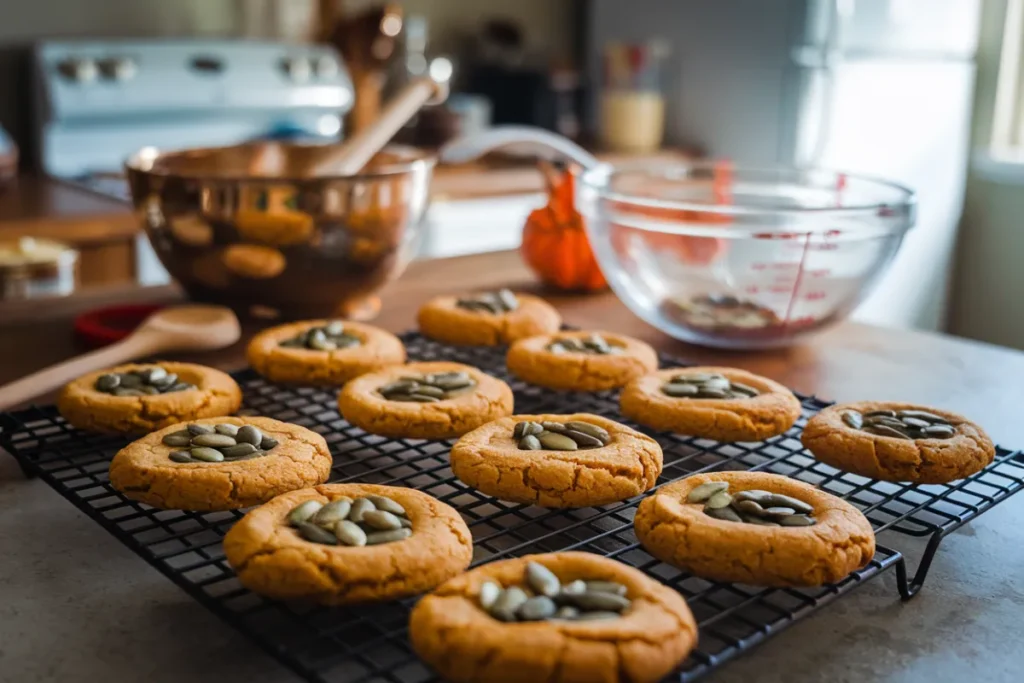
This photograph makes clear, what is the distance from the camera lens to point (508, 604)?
2.16ft

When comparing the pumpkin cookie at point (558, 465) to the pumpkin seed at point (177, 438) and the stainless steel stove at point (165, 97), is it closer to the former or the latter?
the pumpkin seed at point (177, 438)

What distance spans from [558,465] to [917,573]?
29 centimetres

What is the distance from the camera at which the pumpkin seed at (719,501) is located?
2.65 ft

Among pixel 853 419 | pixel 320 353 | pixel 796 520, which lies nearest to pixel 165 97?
pixel 320 353

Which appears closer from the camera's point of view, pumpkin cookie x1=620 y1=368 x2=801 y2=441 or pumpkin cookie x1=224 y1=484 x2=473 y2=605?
pumpkin cookie x1=224 y1=484 x2=473 y2=605

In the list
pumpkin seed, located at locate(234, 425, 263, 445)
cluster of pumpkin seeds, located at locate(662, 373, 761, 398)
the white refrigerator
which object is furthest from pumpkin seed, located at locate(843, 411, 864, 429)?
the white refrigerator

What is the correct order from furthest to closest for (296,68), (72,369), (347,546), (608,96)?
(608,96), (296,68), (72,369), (347,546)

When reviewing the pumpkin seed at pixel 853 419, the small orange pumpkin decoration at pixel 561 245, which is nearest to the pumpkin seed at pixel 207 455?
the pumpkin seed at pixel 853 419

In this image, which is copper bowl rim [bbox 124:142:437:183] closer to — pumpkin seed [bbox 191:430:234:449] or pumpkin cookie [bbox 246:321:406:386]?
pumpkin cookie [bbox 246:321:406:386]

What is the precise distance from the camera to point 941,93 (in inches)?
119

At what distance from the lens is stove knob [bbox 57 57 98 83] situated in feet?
8.57

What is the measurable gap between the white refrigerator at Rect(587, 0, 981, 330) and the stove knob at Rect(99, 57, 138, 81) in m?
1.79

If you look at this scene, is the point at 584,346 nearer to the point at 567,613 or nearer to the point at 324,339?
the point at 324,339

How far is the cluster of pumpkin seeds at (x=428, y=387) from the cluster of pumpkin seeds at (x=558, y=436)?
0.42 ft
